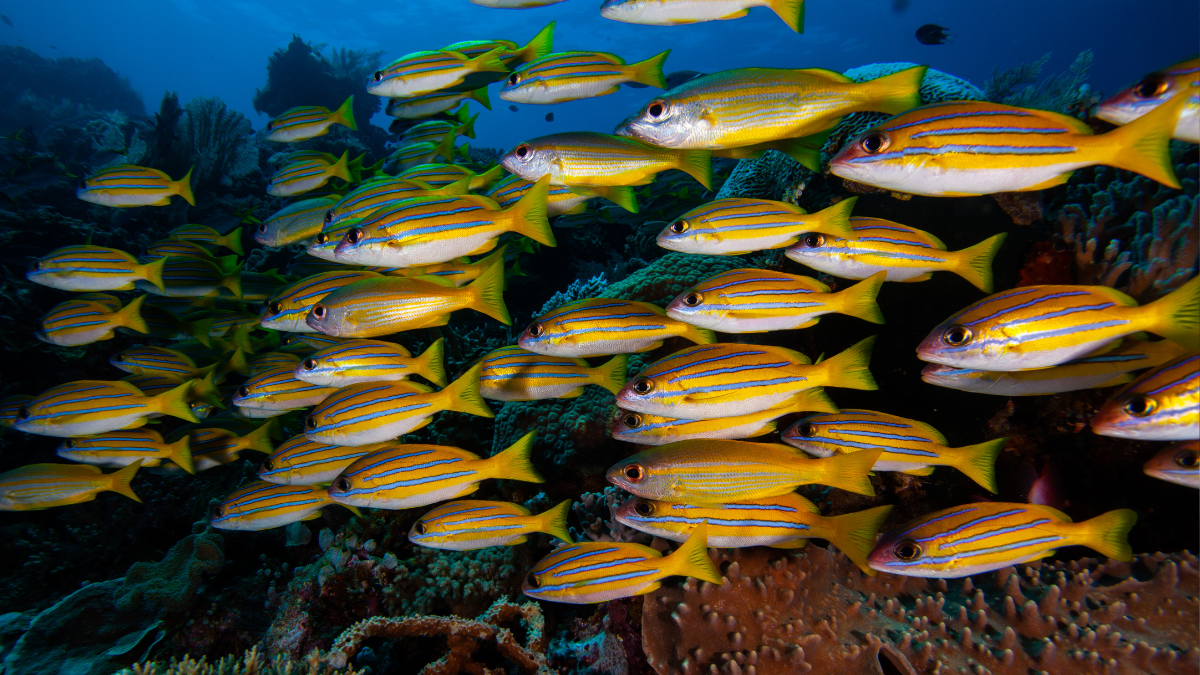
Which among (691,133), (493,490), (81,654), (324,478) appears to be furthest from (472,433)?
(691,133)

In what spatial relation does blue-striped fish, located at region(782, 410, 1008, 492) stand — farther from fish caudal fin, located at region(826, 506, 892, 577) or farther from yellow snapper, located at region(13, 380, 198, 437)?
yellow snapper, located at region(13, 380, 198, 437)

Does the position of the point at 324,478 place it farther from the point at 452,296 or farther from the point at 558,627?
the point at 558,627

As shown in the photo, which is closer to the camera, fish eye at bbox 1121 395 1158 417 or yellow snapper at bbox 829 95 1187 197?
fish eye at bbox 1121 395 1158 417

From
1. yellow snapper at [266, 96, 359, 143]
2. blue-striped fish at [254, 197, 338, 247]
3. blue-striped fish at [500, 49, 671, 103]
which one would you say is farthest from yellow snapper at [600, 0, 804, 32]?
yellow snapper at [266, 96, 359, 143]

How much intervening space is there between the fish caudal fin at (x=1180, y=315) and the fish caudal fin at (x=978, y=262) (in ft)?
2.08

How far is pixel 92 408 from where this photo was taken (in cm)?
362

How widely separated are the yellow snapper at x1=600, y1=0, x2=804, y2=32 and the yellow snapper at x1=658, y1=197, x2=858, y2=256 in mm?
832

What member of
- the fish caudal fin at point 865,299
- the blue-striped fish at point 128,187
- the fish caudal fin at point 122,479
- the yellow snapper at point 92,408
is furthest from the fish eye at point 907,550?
the blue-striped fish at point 128,187

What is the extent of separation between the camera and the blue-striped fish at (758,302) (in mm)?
2439

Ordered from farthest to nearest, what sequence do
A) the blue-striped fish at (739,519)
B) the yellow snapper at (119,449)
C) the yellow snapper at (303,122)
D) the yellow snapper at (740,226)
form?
the yellow snapper at (303,122), the yellow snapper at (119,449), the yellow snapper at (740,226), the blue-striped fish at (739,519)

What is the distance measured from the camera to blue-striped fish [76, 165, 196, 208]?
15.5ft

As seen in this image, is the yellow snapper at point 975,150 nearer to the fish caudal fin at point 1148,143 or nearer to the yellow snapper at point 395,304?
the fish caudal fin at point 1148,143

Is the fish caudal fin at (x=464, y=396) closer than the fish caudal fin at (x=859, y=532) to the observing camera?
No

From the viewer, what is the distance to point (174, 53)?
317 ft
